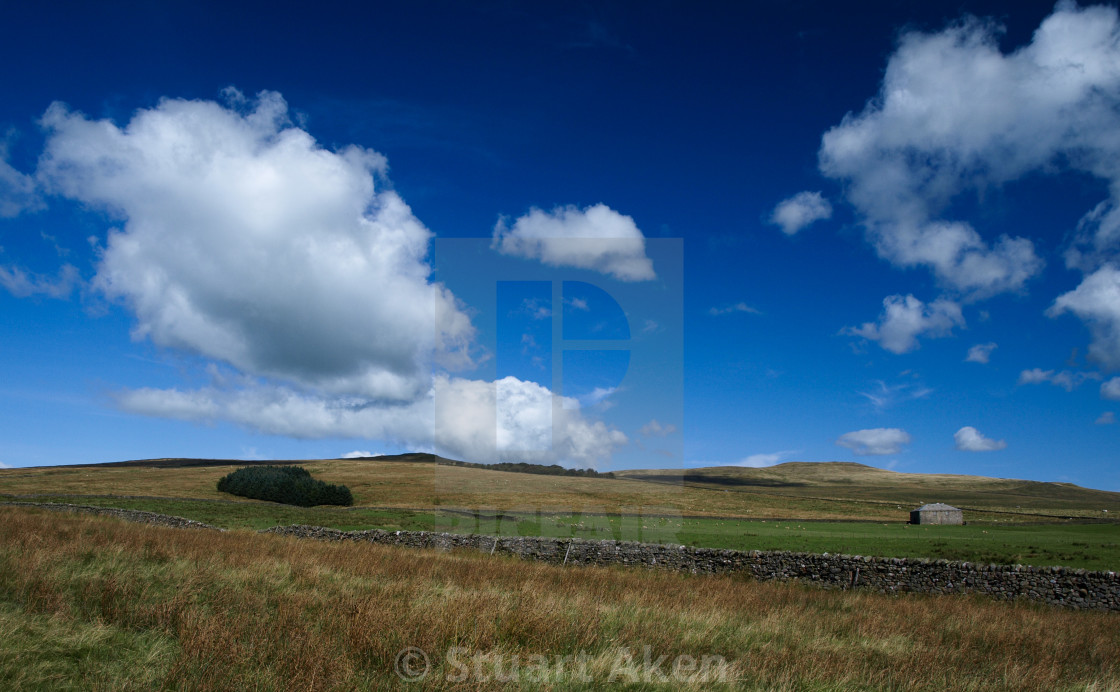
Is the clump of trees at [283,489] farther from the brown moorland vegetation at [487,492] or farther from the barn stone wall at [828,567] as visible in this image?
the barn stone wall at [828,567]

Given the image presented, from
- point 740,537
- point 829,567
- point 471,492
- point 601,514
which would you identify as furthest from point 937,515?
point 471,492

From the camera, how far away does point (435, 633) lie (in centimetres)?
644

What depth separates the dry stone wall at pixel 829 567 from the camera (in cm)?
2005

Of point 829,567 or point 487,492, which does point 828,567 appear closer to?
point 829,567

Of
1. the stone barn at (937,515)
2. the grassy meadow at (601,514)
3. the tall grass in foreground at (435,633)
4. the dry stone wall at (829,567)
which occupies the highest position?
the tall grass in foreground at (435,633)

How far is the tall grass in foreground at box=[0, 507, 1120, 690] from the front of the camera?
213 inches

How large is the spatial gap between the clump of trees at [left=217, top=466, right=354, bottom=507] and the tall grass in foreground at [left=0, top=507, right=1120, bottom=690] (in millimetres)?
65884

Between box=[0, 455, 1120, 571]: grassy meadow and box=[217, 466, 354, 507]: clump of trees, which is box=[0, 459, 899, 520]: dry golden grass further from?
box=[217, 466, 354, 507]: clump of trees

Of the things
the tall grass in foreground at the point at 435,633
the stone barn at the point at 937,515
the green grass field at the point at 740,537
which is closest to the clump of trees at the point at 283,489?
the green grass field at the point at 740,537

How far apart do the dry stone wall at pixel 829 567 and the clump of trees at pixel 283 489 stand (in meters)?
53.4

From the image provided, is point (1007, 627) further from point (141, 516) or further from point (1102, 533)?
point (1102, 533)

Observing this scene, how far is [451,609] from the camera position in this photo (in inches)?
295

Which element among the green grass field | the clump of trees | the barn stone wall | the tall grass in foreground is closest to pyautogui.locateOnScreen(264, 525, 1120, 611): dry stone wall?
the barn stone wall

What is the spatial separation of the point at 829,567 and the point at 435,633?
19850mm
